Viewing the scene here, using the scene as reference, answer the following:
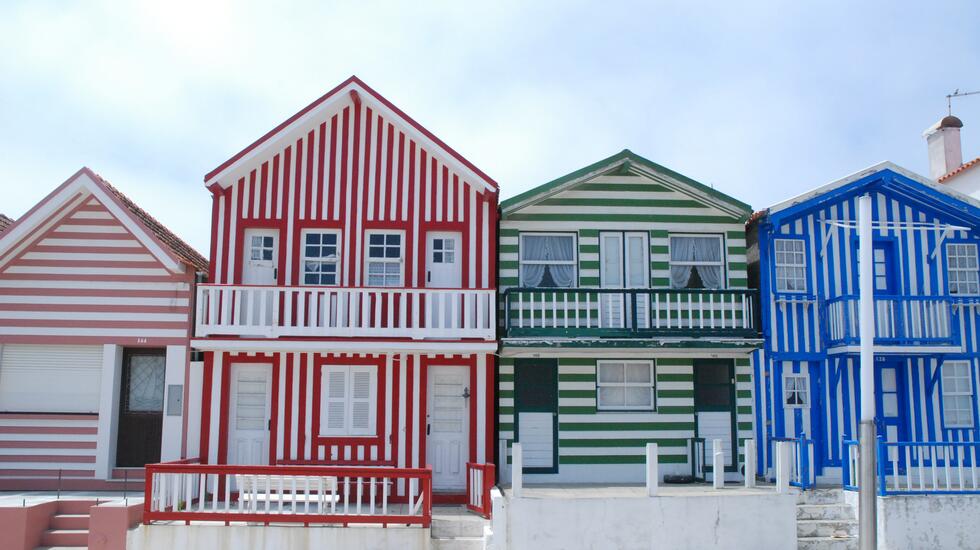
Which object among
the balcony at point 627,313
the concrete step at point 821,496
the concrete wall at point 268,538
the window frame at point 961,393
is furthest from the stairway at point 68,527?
the window frame at point 961,393

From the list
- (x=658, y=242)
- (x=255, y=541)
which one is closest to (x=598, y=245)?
(x=658, y=242)

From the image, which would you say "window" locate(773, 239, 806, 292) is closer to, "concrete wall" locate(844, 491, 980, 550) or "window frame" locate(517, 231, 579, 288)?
"window frame" locate(517, 231, 579, 288)

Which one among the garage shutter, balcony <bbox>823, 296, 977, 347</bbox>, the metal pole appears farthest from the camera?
balcony <bbox>823, 296, 977, 347</bbox>

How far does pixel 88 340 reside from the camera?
18531mm

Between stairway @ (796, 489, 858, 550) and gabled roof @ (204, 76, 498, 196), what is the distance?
336 inches

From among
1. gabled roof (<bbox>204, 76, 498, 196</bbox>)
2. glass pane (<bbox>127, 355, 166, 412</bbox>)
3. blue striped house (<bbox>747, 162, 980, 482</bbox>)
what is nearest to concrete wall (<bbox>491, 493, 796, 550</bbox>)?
blue striped house (<bbox>747, 162, 980, 482</bbox>)

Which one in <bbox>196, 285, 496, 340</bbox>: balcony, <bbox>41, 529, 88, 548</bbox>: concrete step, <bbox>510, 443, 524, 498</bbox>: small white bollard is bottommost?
<bbox>41, 529, 88, 548</bbox>: concrete step

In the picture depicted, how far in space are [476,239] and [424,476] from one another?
5743 mm

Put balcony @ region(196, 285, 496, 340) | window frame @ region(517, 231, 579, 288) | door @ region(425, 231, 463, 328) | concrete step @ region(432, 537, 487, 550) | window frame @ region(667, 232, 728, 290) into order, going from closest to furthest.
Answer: concrete step @ region(432, 537, 487, 550)
balcony @ region(196, 285, 496, 340)
door @ region(425, 231, 463, 328)
window frame @ region(517, 231, 579, 288)
window frame @ region(667, 232, 728, 290)

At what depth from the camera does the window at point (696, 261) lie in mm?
19734

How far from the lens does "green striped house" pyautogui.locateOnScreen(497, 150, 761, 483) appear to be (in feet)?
61.1

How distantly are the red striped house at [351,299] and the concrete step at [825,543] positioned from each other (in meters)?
6.09

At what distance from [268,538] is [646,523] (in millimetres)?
6197

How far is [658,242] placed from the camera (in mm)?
19672
